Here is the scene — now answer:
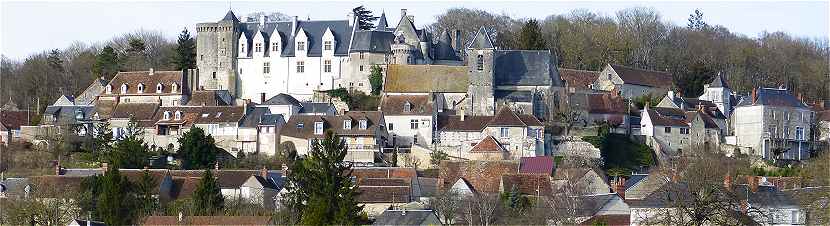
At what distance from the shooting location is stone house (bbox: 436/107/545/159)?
6919 cm

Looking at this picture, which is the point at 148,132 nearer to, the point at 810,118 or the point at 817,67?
the point at 810,118

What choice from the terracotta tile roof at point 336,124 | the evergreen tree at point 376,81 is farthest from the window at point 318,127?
the evergreen tree at point 376,81

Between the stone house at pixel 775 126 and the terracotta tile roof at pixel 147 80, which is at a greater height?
the terracotta tile roof at pixel 147 80

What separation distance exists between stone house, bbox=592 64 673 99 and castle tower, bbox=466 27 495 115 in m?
7.82

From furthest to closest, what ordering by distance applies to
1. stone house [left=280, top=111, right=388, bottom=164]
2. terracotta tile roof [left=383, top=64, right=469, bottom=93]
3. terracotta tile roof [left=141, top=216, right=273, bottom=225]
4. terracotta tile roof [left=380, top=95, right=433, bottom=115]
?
terracotta tile roof [left=383, top=64, right=469, bottom=93], terracotta tile roof [left=380, top=95, right=433, bottom=115], stone house [left=280, top=111, right=388, bottom=164], terracotta tile roof [left=141, top=216, right=273, bottom=225]

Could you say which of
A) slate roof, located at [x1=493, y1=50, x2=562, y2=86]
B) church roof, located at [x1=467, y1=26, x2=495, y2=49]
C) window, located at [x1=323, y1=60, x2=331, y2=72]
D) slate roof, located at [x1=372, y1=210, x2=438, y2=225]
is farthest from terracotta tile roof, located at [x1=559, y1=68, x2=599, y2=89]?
slate roof, located at [x1=372, y1=210, x2=438, y2=225]

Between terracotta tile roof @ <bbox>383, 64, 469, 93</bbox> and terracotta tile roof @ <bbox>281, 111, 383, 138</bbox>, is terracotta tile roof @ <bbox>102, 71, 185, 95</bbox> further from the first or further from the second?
terracotta tile roof @ <bbox>383, 64, 469, 93</bbox>

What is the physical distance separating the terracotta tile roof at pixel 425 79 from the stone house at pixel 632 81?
7785mm

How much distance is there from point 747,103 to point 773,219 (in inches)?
942

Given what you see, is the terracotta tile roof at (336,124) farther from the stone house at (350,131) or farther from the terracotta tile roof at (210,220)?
the terracotta tile roof at (210,220)

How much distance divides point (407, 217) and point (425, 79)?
2034 centimetres

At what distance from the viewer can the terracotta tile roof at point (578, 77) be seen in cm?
7862

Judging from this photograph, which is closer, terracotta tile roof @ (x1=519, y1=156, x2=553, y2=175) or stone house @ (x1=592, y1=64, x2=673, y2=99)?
terracotta tile roof @ (x1=519, y1=156, x2=553, y2=175)

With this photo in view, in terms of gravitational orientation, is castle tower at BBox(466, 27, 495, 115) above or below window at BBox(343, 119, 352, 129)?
above
